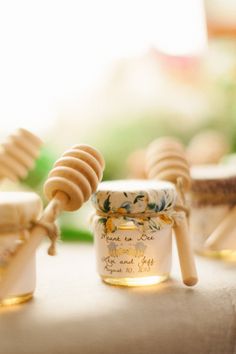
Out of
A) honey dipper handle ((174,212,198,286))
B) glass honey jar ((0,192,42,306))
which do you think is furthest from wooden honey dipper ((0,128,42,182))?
honey dipper handle ((174,212,198,286))

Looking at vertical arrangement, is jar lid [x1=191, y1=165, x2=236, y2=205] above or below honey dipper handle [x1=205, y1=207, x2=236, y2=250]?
above

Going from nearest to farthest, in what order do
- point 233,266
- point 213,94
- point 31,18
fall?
point 233,266 → point 31,18 → point 213,94

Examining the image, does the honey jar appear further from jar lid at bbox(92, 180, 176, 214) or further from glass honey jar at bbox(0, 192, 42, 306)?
glass honey jar at bbox(0, 192, 42, 306)

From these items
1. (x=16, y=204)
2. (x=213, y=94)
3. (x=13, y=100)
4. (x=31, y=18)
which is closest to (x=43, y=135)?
(x=13, y=100)

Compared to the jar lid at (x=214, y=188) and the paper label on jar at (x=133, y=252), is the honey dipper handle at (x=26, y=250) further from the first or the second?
the jar lid at (x=214, y=188)

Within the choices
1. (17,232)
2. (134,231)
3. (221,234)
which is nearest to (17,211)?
(17,232)

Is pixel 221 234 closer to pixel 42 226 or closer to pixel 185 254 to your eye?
pixel 185 254

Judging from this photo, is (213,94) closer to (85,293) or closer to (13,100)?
(13,100)
